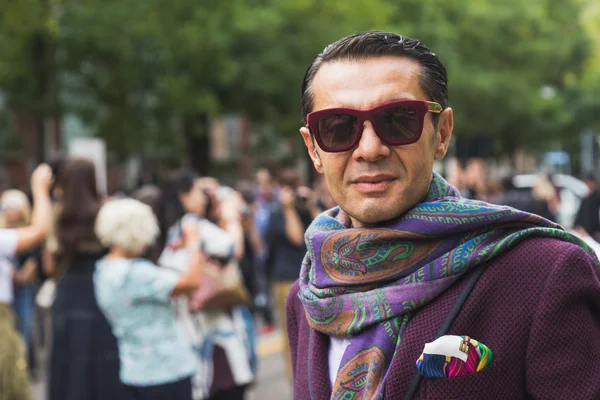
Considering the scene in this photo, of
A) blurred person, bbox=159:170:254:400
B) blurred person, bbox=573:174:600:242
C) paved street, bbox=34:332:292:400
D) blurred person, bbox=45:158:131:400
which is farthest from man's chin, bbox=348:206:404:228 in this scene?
blurred person, bbox=573:174:600:242

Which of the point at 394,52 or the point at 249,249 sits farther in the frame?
the point at 249,249

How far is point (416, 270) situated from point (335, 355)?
300 mm

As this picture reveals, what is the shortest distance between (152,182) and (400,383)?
38.2 ft

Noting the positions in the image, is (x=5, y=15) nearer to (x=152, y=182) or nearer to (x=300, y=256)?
(x=152, y=182)

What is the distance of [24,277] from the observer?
398 inches

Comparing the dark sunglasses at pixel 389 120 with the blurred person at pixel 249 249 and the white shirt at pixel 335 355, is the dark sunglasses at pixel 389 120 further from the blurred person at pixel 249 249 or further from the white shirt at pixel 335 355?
the blurred person at pixel 249 249

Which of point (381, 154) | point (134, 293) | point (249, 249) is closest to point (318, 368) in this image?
point (381, 154)

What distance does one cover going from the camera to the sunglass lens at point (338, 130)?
2.03 metres

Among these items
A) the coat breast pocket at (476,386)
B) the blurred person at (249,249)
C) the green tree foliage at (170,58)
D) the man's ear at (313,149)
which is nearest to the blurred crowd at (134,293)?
the blurred person at (249,249)

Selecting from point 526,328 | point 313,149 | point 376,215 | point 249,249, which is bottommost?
point 249,249

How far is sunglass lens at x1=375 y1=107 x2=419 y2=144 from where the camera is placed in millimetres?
1997

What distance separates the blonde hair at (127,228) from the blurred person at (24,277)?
425 centimetres

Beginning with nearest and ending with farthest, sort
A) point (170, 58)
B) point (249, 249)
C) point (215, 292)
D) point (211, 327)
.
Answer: point (215, 292) → point (211, 327) → point (249, 249) → point (170, 58)

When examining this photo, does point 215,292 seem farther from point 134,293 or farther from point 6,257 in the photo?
point 6,257
